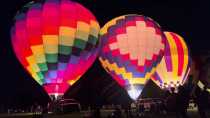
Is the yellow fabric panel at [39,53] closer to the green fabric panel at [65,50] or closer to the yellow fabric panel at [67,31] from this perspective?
the green fabric panel at [65,50]

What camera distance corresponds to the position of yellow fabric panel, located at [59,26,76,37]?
33.3m

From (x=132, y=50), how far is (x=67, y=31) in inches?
329

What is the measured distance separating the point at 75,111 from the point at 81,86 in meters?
42.8

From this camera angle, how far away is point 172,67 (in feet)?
152

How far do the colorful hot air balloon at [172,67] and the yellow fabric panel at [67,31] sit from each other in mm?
14319

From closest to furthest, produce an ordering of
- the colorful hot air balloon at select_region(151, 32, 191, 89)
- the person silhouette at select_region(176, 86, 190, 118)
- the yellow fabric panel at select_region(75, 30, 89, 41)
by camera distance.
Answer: the person silhouette at select_region(176, 86, 190, 118) < the yellow fabric panel at select_region(75, 30, 89, 41) < the colorful hot air balloon at select_region(151, 32, 191, 89)

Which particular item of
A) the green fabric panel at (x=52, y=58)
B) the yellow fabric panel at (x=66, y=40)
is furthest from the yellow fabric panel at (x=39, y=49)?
the yellow fabric panel at (x=66, y=40)

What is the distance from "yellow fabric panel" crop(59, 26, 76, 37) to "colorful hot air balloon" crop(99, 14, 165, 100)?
6.98 meters

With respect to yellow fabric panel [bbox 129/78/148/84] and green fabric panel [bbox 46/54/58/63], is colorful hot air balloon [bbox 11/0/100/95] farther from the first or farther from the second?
yellow fabric panel [bbox 129/78/148/84]

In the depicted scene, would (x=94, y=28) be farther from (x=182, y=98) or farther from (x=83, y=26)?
(x=182, y=98)

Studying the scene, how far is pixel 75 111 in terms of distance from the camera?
1682 inches

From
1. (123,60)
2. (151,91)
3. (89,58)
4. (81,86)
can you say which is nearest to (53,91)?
(89,58)

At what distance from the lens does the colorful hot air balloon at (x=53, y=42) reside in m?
33.2

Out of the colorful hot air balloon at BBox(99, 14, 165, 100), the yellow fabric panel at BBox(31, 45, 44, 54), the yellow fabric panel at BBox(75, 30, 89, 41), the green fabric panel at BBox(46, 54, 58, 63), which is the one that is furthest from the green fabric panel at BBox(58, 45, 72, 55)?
the colorful hot air balloon at BBox(99, 14, 165, 100)
